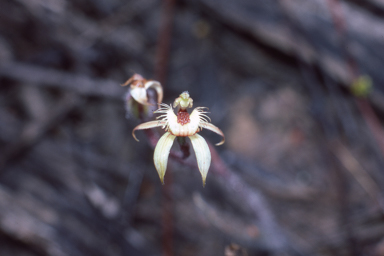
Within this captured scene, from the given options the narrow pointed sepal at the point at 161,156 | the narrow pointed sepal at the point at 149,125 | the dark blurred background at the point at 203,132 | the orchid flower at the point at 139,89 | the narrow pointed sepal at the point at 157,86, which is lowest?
the narrow pointed sepal at the point at 161,156

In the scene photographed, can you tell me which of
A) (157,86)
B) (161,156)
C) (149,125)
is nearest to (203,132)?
(157,86)

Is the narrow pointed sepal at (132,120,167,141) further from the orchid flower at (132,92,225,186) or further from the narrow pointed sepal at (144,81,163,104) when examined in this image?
the narrow pointed sepal at (144,81,163,104)

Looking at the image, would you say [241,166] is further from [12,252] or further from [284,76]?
[12,252]

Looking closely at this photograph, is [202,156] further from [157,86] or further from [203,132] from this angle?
[203,132]

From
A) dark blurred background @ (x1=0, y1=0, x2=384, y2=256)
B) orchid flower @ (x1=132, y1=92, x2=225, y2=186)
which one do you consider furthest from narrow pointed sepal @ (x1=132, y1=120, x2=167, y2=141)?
dark blurred background @ (x1=0, y1=0, x2=384, y2=256)

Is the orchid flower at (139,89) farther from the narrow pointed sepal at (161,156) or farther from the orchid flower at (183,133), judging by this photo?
the narrow pointed sepal at (161,156)

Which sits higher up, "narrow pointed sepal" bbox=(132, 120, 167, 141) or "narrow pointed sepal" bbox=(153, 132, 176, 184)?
"narrow pointed sepal" bbox=(132, 120, 167, 141)

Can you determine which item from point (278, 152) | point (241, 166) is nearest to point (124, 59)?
point (241, 166)

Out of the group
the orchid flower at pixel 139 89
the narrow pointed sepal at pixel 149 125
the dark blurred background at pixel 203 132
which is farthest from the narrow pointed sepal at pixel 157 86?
the dark blurred background at pixel 203 132
